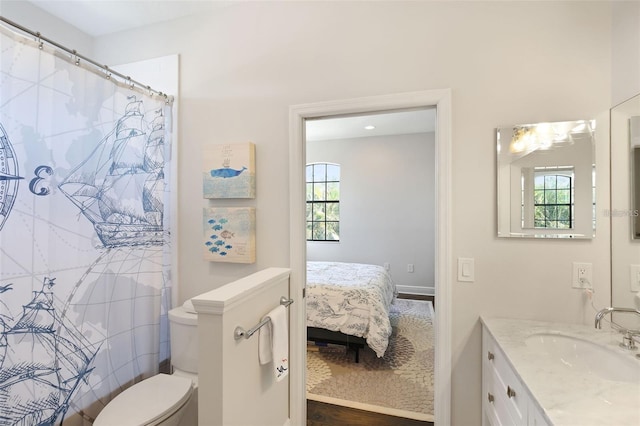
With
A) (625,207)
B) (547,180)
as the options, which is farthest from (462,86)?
(625,207)

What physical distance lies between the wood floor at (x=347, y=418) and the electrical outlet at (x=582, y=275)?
1285 millimetres

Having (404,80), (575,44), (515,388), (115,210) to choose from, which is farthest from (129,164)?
(575,44)

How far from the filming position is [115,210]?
5.58 feet

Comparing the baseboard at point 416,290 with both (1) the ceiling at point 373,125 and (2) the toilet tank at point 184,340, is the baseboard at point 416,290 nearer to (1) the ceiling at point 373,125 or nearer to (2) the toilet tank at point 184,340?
(1) the ceiling at point 373,125

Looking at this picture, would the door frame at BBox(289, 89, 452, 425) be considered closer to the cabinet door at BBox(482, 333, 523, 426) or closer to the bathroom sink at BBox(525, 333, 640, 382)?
the cabinet door at BBox(482, 333, 523, 426)

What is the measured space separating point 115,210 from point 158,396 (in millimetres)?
1057

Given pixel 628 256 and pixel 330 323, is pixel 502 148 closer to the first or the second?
pixel 628 256

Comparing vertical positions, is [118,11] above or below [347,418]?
above

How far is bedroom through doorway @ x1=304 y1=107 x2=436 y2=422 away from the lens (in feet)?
8.75

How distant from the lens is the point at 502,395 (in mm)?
1204

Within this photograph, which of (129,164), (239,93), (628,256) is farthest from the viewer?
(239,93)

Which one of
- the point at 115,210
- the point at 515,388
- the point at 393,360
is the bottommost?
the point at 393,360

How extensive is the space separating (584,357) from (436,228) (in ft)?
2.64

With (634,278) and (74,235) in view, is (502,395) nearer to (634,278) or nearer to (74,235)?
(634,278)
